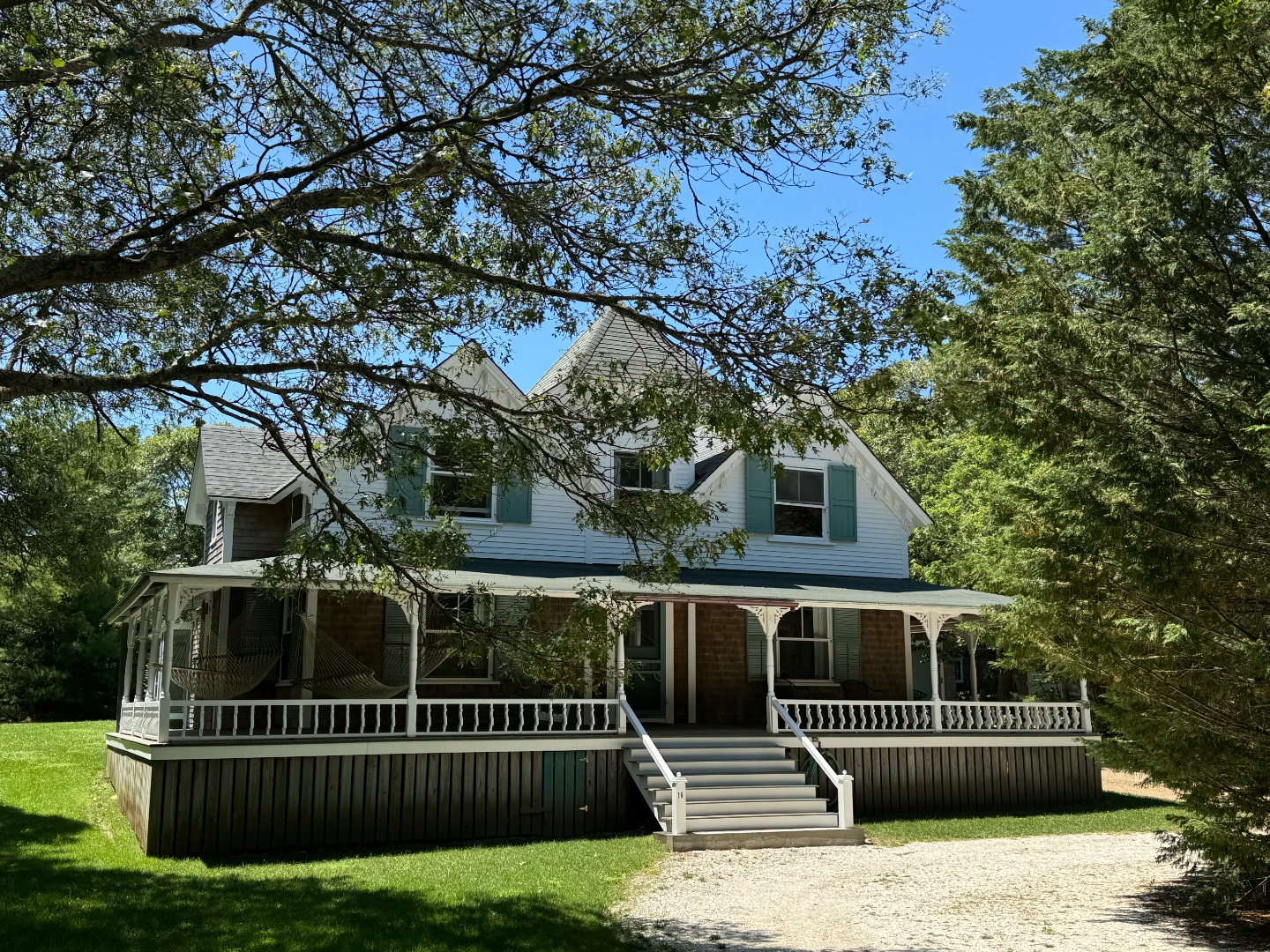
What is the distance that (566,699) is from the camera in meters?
17.0

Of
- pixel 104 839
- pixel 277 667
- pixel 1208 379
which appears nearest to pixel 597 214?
pixel 1208 379

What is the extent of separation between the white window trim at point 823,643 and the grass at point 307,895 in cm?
665

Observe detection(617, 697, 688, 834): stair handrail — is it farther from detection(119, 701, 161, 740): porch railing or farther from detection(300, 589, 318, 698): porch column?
detection(119, 701, 161, 740): porch railing

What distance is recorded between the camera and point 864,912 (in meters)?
10.9

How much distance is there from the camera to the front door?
20.3m

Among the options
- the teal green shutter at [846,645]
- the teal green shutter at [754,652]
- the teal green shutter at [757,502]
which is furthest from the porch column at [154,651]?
the teal green shutter at [846,645]

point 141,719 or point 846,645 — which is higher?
point 846,645

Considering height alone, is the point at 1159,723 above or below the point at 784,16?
below

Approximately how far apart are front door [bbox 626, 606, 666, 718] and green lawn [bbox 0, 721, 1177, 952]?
4.81 meters

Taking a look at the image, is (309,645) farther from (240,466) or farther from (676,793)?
(676,793)

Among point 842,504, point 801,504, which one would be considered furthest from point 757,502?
point 842,504

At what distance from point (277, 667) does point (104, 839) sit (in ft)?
16.3

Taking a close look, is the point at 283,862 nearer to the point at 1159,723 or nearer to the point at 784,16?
the point at 1159,723

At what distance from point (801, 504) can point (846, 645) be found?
2.83 metres
